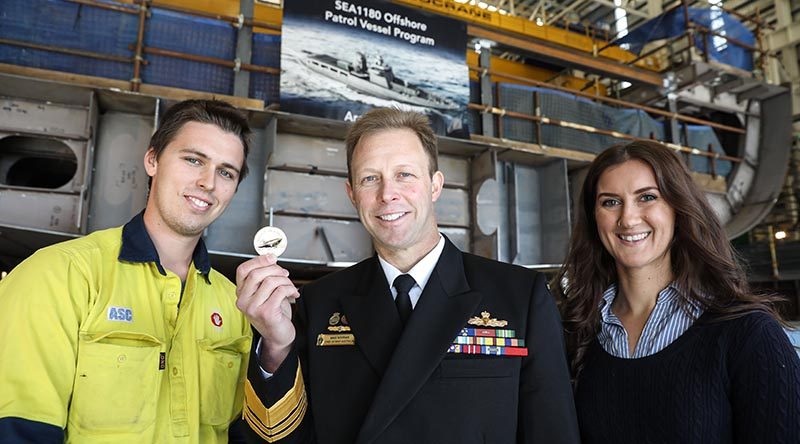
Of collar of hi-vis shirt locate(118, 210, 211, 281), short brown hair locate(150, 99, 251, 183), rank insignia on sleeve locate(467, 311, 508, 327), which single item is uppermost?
short brown hair locate(150, 99, 251, 183)

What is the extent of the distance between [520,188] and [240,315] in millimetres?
6693

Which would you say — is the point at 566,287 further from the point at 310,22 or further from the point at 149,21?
the point at 149,21

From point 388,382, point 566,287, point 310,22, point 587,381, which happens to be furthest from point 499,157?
point 388,382

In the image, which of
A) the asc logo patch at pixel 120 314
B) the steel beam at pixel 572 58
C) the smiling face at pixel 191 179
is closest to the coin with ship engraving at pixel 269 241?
the smiling face at pixel 191 179

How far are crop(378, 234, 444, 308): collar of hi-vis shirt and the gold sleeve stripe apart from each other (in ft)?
1.60

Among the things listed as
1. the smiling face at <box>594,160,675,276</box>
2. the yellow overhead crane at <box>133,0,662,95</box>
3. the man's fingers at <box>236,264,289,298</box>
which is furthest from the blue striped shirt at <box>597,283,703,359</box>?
→ the yellow overhead crane at <box>133,0,662,95</box>

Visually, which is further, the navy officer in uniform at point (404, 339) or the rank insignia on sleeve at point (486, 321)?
the rank insignia on sleeve at point (486, 321)

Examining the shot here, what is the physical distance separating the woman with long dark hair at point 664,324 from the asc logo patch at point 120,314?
6.50ft

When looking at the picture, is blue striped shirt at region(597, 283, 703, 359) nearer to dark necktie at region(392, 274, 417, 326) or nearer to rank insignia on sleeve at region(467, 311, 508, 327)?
rank insignia on sleeve at region(467, 311, 508, 327)

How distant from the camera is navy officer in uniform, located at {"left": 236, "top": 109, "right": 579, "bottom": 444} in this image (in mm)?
1641

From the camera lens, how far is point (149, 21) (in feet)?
22.7

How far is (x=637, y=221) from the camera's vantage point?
2293 mm

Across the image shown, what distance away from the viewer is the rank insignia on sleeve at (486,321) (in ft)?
5.95

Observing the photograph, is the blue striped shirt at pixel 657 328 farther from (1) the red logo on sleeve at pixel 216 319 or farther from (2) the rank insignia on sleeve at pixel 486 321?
(1) the red logo on sleeve at pixel 216 319
